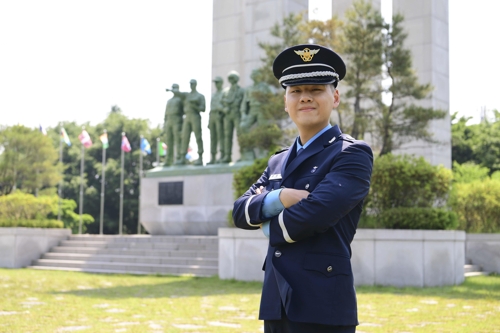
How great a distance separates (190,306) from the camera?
8023mm

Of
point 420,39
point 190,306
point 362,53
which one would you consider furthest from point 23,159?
point 190,306

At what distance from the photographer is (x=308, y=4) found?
2230cm

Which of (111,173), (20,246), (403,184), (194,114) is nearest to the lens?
(403,184)

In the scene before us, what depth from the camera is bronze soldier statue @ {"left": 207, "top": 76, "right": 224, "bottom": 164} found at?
17.8 meters

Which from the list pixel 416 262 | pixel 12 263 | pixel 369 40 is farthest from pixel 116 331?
pixel 12 263

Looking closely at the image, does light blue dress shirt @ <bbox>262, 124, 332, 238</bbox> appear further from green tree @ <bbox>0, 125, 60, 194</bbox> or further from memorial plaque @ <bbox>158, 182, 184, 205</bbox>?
green tree @ <bbox>0, 125, 60, 194</bbox>

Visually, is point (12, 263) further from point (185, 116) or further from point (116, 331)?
point (116, 331)

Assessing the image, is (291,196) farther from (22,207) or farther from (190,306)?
(22,207)

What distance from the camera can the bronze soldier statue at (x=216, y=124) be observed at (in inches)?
703

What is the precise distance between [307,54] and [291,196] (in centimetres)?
54

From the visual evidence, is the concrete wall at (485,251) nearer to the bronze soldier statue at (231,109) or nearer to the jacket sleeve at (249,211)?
the bronze soldier statue at (231,109)

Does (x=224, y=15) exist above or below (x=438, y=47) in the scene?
above

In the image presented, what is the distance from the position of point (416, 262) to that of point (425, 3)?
12624 millimetres

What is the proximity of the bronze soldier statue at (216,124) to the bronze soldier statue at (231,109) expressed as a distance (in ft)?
0.59
